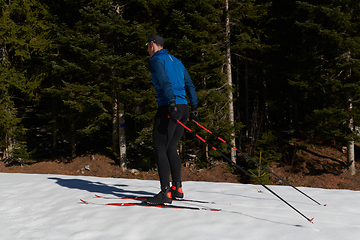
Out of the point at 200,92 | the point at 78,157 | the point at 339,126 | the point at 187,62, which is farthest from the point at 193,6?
the point at 78,157

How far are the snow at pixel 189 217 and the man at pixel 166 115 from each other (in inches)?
13.2

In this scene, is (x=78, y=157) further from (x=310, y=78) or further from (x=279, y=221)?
(x=279, y=221)

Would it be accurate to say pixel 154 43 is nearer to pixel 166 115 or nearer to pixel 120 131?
pixel 166 115

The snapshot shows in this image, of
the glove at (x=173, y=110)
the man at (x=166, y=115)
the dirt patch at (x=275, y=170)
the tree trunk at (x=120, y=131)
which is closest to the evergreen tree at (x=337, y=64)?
the dirt patch at (x=275, y=170)

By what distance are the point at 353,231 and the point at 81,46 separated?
15559 mm

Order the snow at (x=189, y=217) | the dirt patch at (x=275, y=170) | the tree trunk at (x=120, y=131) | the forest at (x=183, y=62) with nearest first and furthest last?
the snow at (x=189, y=217), the forest at (x=183, y=62), the dirt patch at (x=275, y=170), the tree trunk at (x=120, y=131)

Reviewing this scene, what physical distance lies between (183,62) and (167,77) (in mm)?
13057

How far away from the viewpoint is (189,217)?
10.1 ft

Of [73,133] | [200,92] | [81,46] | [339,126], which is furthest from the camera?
[73,133]

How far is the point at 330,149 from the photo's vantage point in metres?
16.8

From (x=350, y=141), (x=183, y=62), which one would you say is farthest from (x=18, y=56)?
(x=350, y=141)

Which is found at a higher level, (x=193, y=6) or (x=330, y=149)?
A: (x=193, y=6)

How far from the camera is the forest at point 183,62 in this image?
1342 centimetres

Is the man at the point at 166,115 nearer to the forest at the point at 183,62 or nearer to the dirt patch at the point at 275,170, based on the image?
the forest at the point at 183,62
